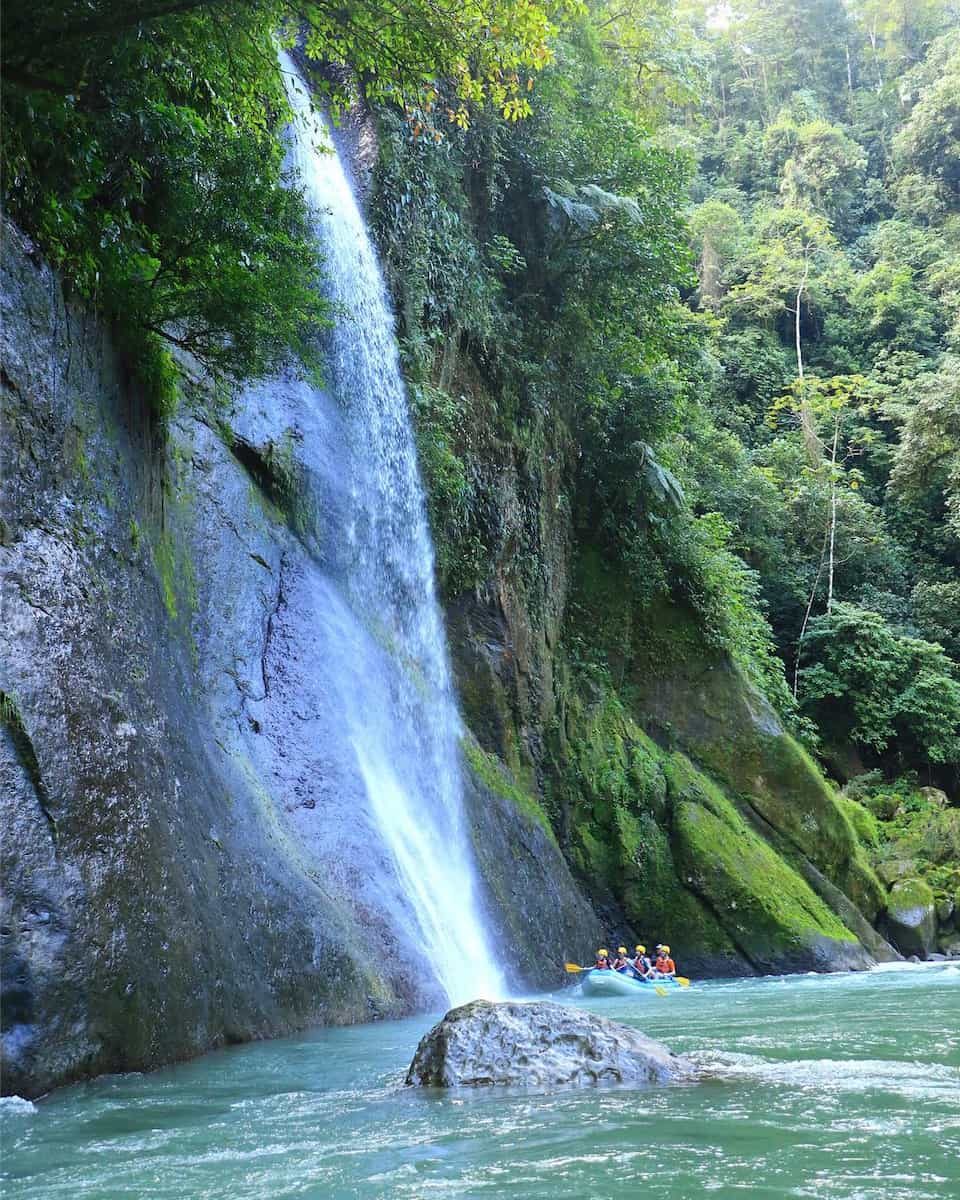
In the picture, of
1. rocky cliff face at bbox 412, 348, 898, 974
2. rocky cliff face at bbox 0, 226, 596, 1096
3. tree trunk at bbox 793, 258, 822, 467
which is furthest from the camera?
tree trunk at bbox 793, 258, 822, 467

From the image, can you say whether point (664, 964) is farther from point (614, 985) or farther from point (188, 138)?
point (188, 138)

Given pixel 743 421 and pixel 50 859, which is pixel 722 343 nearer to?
pixel 743 421

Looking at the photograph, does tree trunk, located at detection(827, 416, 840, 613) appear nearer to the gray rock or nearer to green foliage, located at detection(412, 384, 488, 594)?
the gray rock

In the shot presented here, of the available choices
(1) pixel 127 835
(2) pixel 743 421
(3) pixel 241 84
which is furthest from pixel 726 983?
(2) pixel 743 421

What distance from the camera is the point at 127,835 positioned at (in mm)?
6352

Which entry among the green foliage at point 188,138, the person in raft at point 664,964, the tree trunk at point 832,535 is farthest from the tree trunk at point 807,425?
the green foliage at point 188,138

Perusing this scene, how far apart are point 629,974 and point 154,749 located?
332 inches

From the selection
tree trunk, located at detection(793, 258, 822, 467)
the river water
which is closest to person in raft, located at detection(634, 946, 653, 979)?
the river water

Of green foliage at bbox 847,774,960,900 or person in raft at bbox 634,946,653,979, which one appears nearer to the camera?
person in raft at bbox 634,946,653,979

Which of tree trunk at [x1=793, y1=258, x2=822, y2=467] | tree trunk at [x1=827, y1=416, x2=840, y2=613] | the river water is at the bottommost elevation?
the river water

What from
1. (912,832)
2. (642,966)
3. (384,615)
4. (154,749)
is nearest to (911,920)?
(912,832)

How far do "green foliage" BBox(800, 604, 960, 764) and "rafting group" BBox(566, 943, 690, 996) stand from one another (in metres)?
11.6

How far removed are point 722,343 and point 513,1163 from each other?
34.7 m

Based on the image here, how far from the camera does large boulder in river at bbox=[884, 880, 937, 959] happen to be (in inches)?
696
